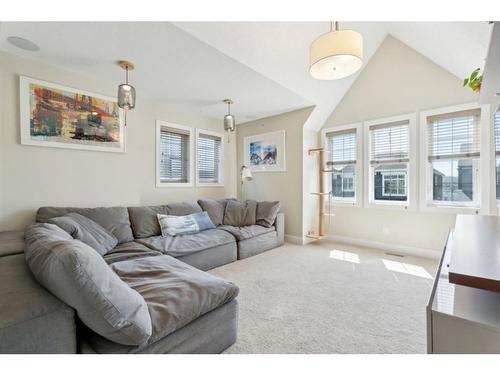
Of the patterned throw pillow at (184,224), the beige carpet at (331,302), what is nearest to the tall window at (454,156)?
the beige carpet at (331,302)

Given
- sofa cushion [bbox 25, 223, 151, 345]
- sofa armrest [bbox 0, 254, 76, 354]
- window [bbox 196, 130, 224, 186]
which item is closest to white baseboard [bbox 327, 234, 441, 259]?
window [bbox 196, 130, 224, 186]

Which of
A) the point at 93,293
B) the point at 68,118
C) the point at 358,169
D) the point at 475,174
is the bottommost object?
the point at 93,293

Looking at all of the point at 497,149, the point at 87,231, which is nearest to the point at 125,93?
the point at 87,231

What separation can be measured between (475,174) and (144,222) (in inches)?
175

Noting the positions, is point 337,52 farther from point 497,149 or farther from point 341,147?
point 341,147

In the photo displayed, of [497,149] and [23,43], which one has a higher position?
[23,43]

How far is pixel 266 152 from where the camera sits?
4.62m

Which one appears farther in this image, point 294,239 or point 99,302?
point 294,239

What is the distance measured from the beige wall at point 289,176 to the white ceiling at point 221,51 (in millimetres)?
513

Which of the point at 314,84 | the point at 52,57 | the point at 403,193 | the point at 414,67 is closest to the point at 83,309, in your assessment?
the point at 52,57

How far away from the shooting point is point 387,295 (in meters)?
2.26

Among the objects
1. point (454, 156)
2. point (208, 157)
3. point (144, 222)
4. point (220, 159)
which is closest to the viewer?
point (144, 222)

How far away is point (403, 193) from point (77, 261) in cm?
416

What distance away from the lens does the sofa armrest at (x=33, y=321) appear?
90cm
